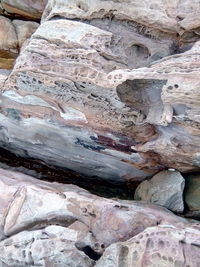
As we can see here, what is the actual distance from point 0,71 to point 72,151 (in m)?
1.95

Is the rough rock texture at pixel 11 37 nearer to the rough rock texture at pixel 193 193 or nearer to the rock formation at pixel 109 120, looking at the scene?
the rock formation at pixel 109 120

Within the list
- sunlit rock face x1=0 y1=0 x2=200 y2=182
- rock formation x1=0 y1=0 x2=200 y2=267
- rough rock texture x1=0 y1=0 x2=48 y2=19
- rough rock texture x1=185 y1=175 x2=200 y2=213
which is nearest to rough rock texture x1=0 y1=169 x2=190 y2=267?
rock formation x1=0 y1=0 x2=200 y2=267

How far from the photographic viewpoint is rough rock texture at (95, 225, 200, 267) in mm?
3549

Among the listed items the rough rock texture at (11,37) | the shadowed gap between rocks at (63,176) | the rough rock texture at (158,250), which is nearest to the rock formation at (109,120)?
the rough rock texture at (158,250)

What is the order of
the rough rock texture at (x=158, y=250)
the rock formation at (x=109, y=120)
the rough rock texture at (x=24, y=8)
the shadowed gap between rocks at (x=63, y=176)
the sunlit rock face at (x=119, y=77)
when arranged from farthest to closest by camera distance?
the rough rock texture at (x=24, y=8) < the shadowed gap between rocks at (x=63, y=176) < the sunlit rock face at (x=119, y=77) < the rock formation at (x=109, y=120) < the rough rock texture at (x=158, y=250)

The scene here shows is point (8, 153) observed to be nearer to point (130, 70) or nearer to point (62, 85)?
point (62, 85)

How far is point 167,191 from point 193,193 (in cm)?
45

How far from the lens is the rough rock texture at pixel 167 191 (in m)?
5.54

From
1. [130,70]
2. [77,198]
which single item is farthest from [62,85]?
[77,198]

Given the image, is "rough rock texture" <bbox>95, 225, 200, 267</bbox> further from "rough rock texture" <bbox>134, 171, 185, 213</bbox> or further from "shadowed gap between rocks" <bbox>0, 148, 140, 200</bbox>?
"shadowed gap between rocks" <bbox>0, 148, 140, 200</bbox>

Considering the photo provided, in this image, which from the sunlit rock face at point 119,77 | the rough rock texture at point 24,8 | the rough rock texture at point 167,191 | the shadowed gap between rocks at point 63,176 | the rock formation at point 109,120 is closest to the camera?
the rock formation at point 109,120

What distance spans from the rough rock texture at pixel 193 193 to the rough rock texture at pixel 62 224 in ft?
3.00

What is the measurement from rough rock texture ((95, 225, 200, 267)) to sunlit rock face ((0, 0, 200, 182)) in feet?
4.70

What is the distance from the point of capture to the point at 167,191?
5570 millimetres
